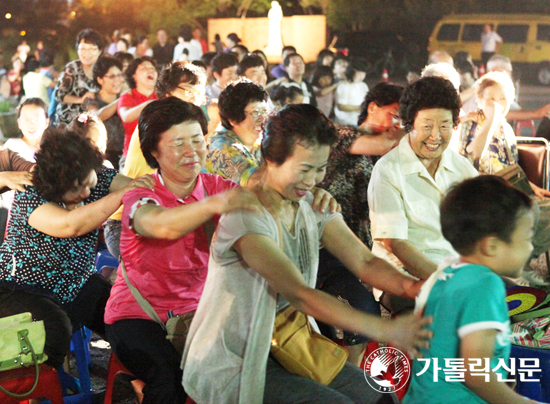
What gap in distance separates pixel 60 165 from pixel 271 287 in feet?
4.55

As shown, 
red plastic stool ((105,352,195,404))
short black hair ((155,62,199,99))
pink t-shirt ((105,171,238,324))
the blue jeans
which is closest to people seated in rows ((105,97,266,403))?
pink t-shirt ((105,171,238,324))

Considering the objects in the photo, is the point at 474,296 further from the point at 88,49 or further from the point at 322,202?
the point at 88,49

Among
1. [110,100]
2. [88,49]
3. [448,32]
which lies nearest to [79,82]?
[88,49]

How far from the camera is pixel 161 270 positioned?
2.76 meters

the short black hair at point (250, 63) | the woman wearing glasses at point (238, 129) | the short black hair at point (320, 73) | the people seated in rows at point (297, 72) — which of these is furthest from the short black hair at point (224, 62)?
the short black hair at point (320, 73)

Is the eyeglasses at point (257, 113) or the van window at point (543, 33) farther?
the van window at point (543, 33)

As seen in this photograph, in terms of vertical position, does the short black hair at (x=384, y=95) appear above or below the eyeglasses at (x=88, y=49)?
below

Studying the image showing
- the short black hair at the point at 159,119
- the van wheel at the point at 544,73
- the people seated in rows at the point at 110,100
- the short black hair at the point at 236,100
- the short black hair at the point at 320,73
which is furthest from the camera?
the van wheel at the point at 544,73

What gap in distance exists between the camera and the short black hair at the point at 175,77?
456 centimetres

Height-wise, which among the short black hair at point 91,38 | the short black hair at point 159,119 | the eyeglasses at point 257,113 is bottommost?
the eyeglasses at point 257,113

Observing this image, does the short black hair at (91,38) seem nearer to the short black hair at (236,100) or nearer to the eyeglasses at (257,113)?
the short black hair at (236,100)

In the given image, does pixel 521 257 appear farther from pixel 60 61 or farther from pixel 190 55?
pixel 60 61

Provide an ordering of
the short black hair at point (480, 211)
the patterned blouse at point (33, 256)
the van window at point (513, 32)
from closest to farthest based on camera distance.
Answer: the short black hair at point (480, 211) < the patterned blouse at point (33, 256) < the van window at point (513, 32)

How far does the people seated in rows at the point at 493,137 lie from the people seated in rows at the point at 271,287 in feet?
9.88
